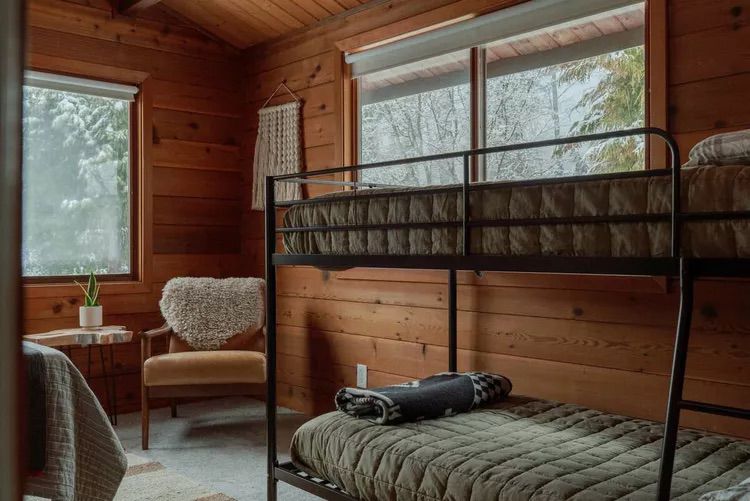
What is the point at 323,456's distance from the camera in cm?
222

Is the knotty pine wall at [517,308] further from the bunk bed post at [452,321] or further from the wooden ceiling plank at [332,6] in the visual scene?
the bunk bed post at [452,321]

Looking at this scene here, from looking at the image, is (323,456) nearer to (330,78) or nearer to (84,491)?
(84,491)

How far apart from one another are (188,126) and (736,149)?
3410 mm

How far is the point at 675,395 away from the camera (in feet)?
4.91

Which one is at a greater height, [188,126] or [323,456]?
[188,126]

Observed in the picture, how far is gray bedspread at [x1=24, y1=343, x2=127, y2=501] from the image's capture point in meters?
2.05

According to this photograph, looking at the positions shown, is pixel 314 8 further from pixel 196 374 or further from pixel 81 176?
pixel 196 374

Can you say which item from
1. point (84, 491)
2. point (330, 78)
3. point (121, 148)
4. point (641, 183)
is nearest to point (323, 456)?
point (84, 491)

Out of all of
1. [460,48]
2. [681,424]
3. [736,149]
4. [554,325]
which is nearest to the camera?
[736,149]

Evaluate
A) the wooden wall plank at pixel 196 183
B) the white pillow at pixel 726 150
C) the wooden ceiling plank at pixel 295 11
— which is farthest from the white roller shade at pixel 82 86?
the white pillow at pixel 726 150

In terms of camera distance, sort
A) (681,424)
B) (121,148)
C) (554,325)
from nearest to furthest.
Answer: (681,424)
(554,325)
(121,148)

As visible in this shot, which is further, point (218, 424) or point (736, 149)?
point (218, 424)

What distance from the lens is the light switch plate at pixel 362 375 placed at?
3564 millimetres

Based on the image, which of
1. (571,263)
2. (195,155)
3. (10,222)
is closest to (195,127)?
(195,155)
